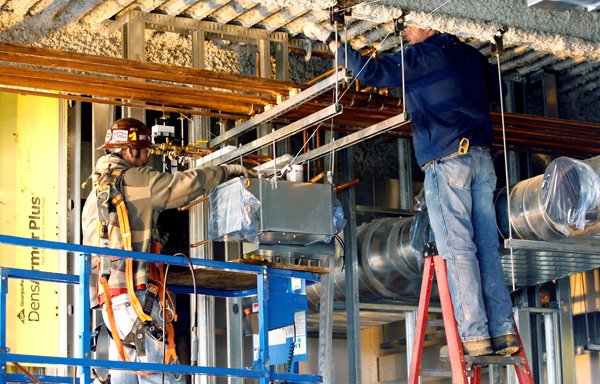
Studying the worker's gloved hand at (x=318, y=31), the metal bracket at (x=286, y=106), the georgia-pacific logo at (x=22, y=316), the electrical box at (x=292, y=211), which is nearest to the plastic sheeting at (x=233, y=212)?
the electrical box at (x=292, y=211)

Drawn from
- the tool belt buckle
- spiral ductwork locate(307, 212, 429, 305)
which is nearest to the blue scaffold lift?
the tool belt buckle

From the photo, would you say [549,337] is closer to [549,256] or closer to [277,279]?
[549,256]

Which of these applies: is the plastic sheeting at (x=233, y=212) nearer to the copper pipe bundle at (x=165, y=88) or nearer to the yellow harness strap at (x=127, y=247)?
the yellow harness strap at (x=127, y=247)

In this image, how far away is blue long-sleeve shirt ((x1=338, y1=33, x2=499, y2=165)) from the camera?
7098mm

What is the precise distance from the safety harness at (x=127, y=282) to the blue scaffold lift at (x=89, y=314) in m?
0.23

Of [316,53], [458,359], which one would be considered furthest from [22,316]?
[458,359]

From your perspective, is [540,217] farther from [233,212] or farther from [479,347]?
[233,212]

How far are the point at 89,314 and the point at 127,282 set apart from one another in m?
0.52

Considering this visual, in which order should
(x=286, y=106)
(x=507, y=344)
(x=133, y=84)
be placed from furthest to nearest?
(x=133, y=84) → (x=286, y=106) → (x=507, y=344)

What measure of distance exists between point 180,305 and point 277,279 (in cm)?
247

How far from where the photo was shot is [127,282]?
6.94m

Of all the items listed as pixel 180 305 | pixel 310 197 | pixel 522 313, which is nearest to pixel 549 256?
pixel 522 313

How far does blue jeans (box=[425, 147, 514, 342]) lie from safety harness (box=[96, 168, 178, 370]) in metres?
1.74

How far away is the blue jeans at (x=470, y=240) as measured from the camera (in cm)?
675
